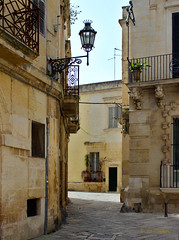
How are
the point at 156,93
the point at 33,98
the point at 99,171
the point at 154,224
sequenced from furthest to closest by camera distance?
the point at 99,171 → the point at 156,93 → the point at 154,224 → the point at 33,98

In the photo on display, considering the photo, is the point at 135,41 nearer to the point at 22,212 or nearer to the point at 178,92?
the point at 178,92

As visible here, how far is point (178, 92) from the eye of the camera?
14398 mm

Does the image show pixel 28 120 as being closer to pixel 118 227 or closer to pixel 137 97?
pixel 118 227

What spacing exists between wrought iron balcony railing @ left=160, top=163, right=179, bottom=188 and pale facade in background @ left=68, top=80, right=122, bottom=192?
15721 mm

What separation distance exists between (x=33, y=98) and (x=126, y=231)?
4.01 metres

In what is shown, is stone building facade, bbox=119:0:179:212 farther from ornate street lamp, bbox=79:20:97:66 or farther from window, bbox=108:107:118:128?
window, bbox=108:107:118:128

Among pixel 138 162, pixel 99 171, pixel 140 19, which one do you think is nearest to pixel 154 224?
pixel 138 162

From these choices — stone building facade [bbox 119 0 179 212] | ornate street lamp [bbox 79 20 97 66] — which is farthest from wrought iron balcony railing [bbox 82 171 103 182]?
ornate street lamp [bbox 79 20 97 66]

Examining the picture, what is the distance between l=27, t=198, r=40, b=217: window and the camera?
916cm

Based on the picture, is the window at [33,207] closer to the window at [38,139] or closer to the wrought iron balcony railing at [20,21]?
the window at [38,139]

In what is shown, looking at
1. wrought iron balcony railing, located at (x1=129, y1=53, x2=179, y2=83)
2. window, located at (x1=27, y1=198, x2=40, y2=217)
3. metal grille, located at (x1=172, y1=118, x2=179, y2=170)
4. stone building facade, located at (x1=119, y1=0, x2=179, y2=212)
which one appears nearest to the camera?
window, located at (x1=27, y1=198, x2=40, y2=217)

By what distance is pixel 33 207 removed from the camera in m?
9.32

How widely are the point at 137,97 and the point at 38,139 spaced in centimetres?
578

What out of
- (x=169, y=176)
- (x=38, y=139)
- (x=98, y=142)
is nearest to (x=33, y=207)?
(x=38, y=139)
